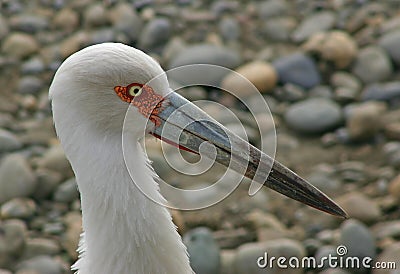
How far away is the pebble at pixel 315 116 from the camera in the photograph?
19.5 ft

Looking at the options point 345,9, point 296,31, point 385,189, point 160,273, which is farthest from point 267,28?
point 160,273

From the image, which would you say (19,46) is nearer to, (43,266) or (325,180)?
(43,266)

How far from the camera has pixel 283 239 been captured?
4.86 m

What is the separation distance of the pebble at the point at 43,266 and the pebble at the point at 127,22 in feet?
9.73

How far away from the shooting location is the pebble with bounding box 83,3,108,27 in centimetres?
751

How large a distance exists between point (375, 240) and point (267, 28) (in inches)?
121

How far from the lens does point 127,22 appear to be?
289 inches

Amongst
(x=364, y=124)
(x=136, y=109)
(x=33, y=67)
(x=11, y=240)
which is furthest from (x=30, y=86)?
(x=136, y=109)

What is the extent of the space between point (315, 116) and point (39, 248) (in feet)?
7.70

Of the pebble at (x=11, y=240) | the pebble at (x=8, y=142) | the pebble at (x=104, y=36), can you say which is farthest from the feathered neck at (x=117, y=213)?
the pebble at (x=104, y=36)

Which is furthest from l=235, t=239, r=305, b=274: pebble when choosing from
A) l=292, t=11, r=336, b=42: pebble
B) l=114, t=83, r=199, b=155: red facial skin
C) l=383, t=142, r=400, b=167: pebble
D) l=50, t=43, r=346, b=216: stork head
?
l=292, t=11, r=336, b=42: pebble

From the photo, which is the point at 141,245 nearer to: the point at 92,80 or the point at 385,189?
the point at 92,80

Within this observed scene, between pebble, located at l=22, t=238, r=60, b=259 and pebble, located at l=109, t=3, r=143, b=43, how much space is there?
9.09 feet

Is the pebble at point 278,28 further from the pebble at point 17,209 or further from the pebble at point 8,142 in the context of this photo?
the pebble at point 17,209
